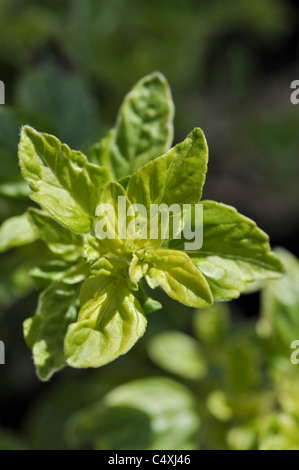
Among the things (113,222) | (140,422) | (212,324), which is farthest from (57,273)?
(212,324)

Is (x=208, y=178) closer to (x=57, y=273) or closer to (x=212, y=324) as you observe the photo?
(x=212, y=324)

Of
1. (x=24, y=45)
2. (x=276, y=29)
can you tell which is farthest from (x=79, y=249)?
(x=276, y=29)

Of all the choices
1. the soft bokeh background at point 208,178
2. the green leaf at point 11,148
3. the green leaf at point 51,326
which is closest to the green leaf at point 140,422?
the soft bokeh background at point 208,178

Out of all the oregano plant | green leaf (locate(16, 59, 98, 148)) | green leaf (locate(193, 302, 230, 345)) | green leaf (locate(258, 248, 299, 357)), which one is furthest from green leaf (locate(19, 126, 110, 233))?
green leaf (locate(193, 302, 230, 345))

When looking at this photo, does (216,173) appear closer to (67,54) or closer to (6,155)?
(67,54)

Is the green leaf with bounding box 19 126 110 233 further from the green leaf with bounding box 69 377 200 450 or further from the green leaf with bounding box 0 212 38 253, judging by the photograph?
the green leaf with bounding box 69 377 200 450

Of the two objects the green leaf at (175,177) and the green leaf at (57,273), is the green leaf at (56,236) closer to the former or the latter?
the green leaf at (57,273)
